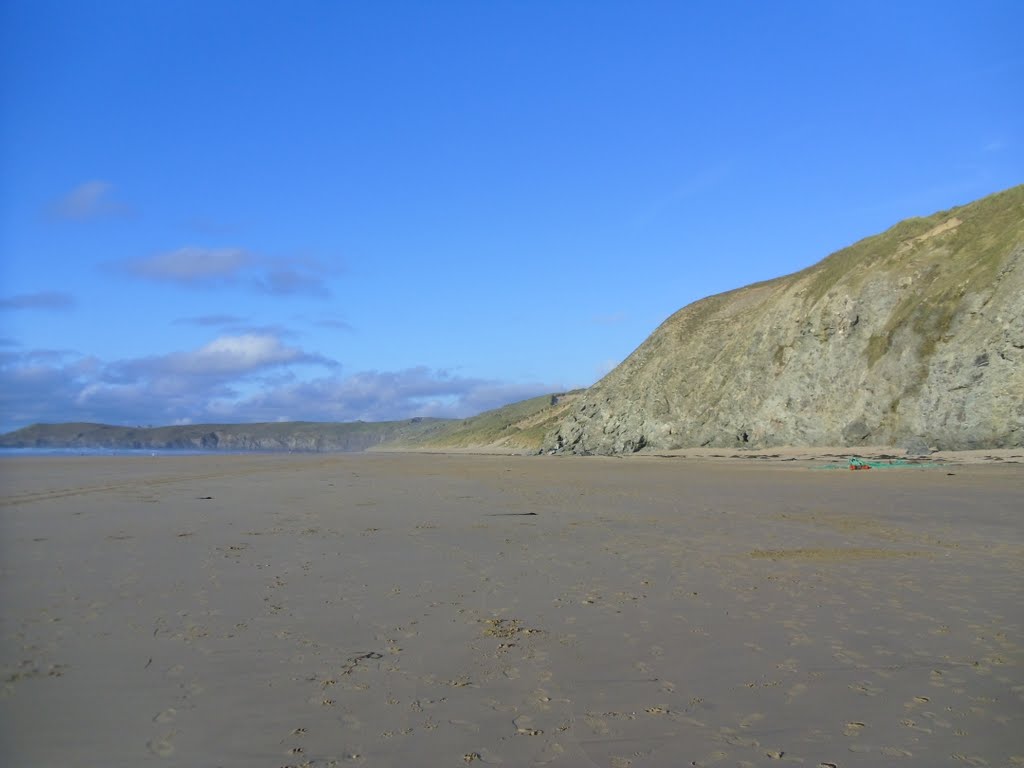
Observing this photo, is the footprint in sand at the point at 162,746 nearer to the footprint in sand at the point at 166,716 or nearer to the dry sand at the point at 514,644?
the dry sand at the point at 514,644

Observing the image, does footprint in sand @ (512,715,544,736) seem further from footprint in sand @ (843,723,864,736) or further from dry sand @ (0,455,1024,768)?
footprint in sand @ (843,723,864,736)

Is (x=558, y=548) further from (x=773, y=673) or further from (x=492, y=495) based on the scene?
(x=492, y=495)

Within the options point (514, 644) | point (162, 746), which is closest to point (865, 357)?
point (514, 644)

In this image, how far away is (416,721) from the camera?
5.21 metres

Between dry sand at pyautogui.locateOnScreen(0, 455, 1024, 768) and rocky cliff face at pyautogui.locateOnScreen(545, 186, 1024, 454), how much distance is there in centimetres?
2828

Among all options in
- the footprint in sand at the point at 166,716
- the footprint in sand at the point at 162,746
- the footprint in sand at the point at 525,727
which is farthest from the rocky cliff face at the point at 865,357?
the footprint in sand at the point at 162,746

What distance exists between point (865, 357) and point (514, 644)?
4947cm

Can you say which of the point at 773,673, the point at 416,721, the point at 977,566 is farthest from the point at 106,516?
the point at 977,566

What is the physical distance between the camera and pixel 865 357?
4988cm

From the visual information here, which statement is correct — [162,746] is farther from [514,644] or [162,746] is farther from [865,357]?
[865,357]

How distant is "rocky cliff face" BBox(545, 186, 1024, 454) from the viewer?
128ft

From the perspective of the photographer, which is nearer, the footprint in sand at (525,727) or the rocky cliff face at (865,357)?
the footprint in sand at (525,727)

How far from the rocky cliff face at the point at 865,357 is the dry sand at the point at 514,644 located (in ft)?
92.8

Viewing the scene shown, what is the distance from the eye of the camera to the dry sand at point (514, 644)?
16.1 ft
